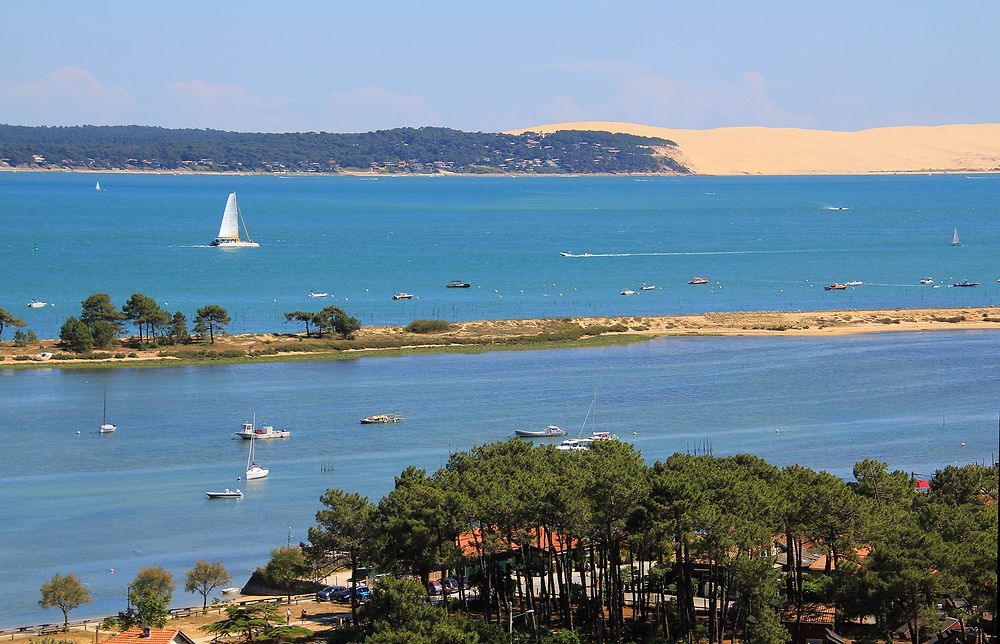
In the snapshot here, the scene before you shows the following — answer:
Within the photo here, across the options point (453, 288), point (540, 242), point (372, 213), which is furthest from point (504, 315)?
point (372, 213)

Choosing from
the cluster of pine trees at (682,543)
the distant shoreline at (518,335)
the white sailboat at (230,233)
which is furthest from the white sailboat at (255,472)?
the white sailboat at (230,233)

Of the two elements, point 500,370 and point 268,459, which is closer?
point 268,459

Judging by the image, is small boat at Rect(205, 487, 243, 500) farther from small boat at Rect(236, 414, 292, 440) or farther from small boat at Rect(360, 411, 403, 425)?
small boat at Rect(360, 411, 403, 425)

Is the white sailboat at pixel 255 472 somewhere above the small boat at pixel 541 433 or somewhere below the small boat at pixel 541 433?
below

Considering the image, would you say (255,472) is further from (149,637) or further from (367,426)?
(149,637)

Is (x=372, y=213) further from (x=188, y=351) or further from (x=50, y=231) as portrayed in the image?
(x=188, y=351)

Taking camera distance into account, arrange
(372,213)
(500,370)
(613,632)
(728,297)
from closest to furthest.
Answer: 1. (613,632)
2. (500,370)
3. (728,297)
4. (372,213)

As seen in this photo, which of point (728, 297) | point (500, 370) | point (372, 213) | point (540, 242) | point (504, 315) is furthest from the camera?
point (372, 213)

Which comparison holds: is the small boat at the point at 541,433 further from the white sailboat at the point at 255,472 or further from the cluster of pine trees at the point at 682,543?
the cluster of pine trees at the point at 682,543
